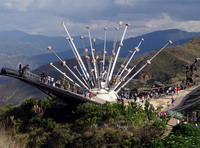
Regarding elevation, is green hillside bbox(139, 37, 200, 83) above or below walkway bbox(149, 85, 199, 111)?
above

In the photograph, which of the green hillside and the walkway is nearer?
the walkway

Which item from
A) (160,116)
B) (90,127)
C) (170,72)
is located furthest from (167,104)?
(170,72)

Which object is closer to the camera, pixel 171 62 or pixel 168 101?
pixel 168 101

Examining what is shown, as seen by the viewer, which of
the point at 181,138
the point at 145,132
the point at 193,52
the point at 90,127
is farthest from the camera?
the point at 193,52

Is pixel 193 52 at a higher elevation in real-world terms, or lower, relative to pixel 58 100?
higher

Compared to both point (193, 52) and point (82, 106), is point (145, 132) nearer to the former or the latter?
point (82, 106)

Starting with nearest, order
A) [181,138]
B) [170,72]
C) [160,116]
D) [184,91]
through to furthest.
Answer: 1. [181,138]
2. [160,116]
3. [184,91]
4. [170,72]

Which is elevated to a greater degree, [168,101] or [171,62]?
[171,62]

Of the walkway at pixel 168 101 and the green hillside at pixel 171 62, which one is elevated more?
the green hillside at pixel 171 62

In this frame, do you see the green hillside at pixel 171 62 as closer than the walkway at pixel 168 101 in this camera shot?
No

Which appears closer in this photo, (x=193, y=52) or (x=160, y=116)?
(x=160, y=116)

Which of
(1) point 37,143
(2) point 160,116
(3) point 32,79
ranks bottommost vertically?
(1) point 37,143
